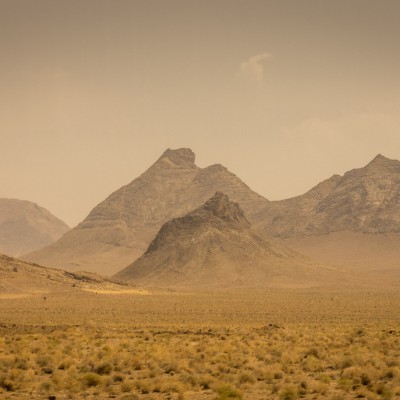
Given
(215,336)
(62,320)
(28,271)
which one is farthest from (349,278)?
(215,336)

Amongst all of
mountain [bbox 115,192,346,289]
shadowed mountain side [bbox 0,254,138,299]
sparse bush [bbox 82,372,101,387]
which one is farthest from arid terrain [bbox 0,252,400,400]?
mountain [bbox 115,192,346,289]

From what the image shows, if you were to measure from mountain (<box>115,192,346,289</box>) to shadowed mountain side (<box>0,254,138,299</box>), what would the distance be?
2371 centimetres

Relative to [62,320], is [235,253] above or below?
above

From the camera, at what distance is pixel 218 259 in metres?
148

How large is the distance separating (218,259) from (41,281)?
191 feet

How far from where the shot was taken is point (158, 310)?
2475 inches

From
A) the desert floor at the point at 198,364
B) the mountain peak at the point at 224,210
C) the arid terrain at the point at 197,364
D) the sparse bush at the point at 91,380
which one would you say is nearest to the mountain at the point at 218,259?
the mountain peak at the point at 224,210

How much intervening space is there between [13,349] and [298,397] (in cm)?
1473

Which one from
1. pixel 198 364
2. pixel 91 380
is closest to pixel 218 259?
pixel 198 364

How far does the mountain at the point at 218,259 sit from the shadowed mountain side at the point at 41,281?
23706 millimetres

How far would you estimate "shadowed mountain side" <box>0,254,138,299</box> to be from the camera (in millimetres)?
89938

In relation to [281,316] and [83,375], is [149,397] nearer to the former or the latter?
[83,375]

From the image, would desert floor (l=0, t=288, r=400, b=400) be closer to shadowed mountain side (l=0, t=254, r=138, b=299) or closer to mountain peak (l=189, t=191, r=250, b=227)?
shadowed mountain side (l=0, t=254, r=138, b=299)

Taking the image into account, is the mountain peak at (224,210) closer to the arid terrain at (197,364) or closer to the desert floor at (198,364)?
the arid terrain at (197,364)
